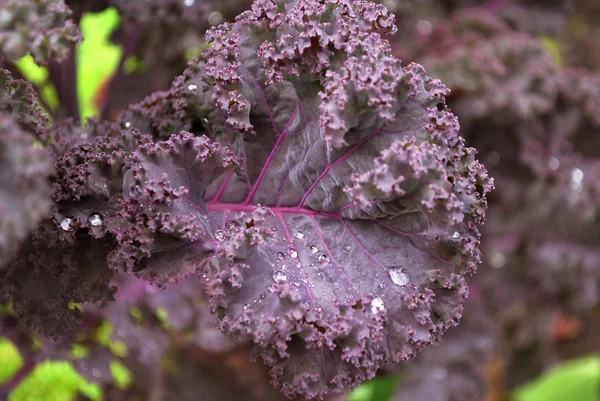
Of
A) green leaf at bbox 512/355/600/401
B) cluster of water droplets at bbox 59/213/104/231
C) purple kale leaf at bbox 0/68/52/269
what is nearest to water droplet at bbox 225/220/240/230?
cluster of water droplets at bbox 59/213/104/231

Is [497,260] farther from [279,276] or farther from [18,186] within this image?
[18,186]

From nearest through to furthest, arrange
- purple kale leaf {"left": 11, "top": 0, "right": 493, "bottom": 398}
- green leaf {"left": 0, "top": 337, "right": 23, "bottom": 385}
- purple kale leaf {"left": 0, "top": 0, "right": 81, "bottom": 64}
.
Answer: purple kale leaf {"left": 0, "top": 0, "right": 81, "bottom": 64} < purple kale leaf {"left": 11, "top": 0, "right": 493, "bottom": 398} < green leaf {"left": 0, "top": 337, "right": 23, "bottom": 385}

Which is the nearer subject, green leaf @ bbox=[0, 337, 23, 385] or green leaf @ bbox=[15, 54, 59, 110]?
green leaf @ bbox=[15, 54, 59, 110]

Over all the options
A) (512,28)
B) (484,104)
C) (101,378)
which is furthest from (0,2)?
(512,28)

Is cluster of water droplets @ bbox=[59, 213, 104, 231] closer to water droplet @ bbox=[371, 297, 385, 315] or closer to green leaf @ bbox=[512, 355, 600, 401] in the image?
water droplet @ bbox=[371, 297, 385, 315]

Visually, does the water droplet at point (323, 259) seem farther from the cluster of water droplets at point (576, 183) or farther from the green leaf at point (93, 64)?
the green leaf at point (93, 64)

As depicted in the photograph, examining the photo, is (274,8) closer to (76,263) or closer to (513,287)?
(76,263)

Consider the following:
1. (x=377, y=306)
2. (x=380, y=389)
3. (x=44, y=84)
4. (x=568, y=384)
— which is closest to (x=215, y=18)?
(x=44, y=84)

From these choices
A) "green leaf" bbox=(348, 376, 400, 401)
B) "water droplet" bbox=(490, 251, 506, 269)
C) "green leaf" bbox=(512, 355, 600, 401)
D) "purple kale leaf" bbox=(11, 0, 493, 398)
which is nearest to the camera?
"purple kale leaf" bbox=(11, 0, 493, 398)
